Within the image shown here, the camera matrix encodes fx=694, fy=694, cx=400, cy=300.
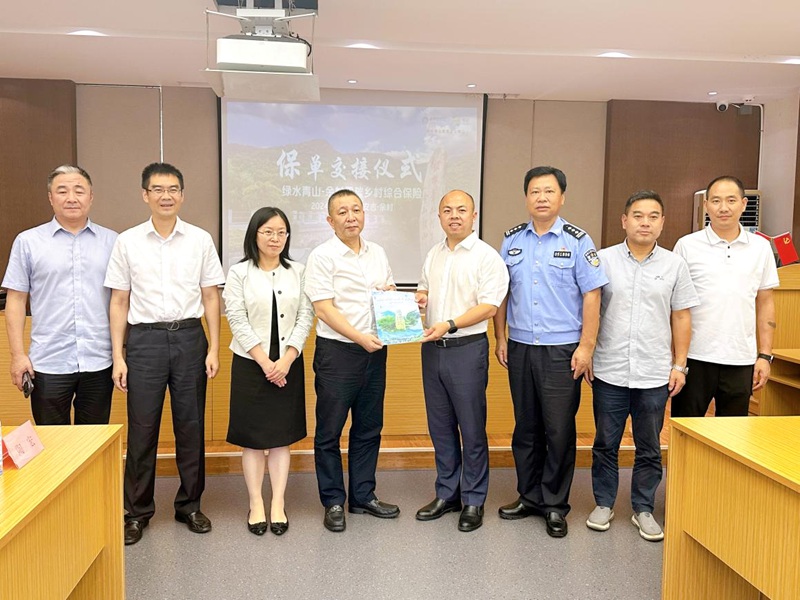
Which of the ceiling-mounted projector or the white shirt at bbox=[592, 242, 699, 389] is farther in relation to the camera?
the ceiling-mounted projector

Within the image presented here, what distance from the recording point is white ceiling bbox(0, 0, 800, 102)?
14.1 ft

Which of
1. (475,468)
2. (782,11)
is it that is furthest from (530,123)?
(475,468)

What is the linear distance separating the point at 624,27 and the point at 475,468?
10.5 ft

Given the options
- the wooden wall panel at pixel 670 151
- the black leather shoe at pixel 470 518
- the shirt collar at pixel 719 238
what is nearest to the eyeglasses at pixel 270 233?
the black leather shoe at pixel 470 518

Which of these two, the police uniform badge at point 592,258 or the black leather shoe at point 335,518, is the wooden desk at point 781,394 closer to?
the police uniform badge at point 592,258

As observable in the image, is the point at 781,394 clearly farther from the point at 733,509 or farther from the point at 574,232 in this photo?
the point at 733,509

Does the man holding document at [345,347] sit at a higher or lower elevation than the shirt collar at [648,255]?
lower

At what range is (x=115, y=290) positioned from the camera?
115 inches

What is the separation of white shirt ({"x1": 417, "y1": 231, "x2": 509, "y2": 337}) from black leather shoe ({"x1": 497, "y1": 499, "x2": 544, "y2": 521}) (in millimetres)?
860

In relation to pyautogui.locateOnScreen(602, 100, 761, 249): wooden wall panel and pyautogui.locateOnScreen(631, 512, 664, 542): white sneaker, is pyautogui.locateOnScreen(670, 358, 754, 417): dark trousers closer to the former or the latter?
pyautogui.locateOnScreen(631, 512, 664, 542): white sneaker

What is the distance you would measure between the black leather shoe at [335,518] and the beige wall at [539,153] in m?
4.16

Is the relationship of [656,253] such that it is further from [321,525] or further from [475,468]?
[321,525]

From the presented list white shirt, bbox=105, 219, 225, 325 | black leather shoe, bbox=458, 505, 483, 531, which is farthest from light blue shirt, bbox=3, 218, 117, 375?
black leather shoe, bbox=458, 505, 483, 531

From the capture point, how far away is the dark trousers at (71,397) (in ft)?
9.52
